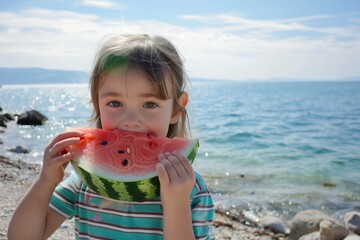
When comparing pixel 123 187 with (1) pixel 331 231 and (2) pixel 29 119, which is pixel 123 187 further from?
(2) pixel 29 119

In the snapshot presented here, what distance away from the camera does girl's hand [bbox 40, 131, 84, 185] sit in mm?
2174

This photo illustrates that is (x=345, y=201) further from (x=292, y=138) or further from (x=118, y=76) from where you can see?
(x=292, y=138)

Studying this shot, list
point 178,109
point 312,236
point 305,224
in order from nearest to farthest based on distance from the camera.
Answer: point 178,109 → point 312,236 → point 305,224

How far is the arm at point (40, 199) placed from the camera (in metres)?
2.20

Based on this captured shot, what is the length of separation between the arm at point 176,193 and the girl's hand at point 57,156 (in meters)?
0.49

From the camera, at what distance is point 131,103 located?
2.21 meters

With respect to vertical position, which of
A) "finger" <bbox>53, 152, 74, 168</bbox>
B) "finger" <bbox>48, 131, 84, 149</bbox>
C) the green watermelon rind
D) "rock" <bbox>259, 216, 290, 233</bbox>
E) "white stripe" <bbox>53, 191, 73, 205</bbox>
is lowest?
"rock" <bbox>259, 216, 290, 233</bbox>

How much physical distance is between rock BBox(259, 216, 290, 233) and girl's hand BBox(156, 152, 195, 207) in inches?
206

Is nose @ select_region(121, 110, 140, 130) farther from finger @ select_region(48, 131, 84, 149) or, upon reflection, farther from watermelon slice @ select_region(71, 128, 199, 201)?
finger @ select_region(48, 131, 84, 149)

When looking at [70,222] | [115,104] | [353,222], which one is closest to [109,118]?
[115,104]

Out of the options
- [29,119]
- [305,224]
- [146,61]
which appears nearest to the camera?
[146,61]

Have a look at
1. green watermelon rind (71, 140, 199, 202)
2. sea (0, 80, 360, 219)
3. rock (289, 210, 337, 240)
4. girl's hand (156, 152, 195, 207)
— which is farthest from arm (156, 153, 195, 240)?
rock (289, 210, 337, 240)

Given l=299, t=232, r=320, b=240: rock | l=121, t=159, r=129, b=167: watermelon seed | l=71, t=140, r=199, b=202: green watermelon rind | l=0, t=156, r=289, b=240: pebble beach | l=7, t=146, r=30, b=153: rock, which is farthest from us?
l=7, t=146, r=30, b=153: rock

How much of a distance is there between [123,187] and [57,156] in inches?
14.7
